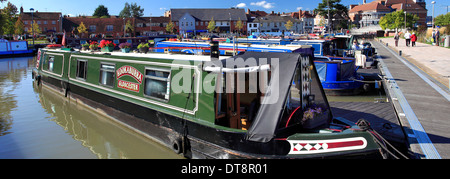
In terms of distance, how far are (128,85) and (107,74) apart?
5.19 feet

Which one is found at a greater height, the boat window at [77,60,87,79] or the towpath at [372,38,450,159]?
the boat window at [77,60,87,79]

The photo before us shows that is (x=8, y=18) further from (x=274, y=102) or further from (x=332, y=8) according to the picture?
(x=332, y=8)

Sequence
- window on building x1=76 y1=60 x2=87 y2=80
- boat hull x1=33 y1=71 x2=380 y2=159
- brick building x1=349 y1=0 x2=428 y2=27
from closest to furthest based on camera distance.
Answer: boat hull x1=33 y1=71 x2=380 y2=159, window on building x1=76 y1=60 x2=87 y2=80, brick building x1=349 y1=0 x2=428 y2=27

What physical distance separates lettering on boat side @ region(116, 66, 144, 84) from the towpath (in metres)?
6.35

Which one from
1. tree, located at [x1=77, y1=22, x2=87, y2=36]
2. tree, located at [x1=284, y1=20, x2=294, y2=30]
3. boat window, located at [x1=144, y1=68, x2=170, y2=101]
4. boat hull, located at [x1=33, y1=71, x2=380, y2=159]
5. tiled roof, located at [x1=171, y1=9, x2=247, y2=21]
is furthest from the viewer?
tree, located at [x1=284, y1=20, x2=294, y2=30]

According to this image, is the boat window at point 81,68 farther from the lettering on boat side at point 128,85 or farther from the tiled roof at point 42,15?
the tiled roof at point 42,15

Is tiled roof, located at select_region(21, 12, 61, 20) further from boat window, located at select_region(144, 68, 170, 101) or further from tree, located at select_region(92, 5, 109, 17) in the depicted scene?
boat window, located at select_region(144, 68, 170, 101)

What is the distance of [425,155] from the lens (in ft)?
20.8

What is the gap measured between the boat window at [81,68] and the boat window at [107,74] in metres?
1.43

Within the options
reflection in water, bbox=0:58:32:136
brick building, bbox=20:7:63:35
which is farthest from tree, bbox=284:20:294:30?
reflection in water, bbox=0:58:32:136

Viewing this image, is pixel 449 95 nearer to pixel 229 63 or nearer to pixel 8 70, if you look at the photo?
pixel 229 63

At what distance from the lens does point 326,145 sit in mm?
5445

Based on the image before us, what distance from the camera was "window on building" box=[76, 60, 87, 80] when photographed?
11334 mm

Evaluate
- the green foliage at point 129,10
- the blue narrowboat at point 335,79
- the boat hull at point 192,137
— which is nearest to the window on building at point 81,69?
the boat hull at point 192,137
